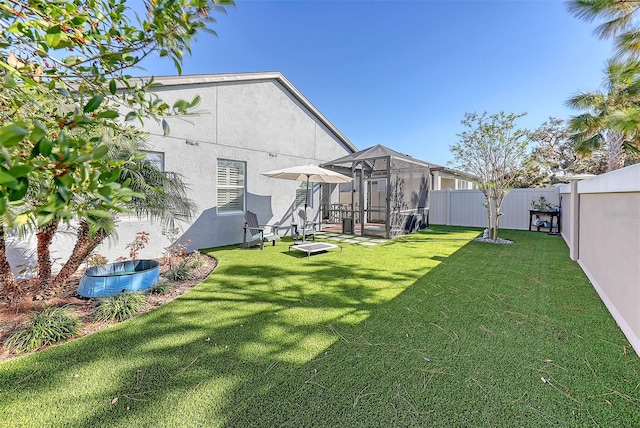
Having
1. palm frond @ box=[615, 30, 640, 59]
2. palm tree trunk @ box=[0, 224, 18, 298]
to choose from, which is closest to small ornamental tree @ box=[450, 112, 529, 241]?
palm frond @ box=[615, 30, 640, 59]

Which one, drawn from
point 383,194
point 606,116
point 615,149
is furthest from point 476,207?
point 615,149

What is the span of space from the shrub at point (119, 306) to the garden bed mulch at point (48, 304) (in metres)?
→ 0.09

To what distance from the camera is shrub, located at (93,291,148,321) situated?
3.43 metres

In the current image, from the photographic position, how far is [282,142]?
991 cm

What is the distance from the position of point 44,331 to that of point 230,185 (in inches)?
234

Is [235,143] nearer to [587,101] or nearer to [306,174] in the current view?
[306,174]

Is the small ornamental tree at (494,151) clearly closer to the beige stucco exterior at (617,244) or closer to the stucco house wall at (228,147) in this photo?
the beige stucco exterior at (617,244)

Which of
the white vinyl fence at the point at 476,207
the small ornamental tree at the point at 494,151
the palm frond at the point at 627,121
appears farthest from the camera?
the white vinyl fence at the point at 476,207

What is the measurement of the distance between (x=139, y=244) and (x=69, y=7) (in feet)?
15.7

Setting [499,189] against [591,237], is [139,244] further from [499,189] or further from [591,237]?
[499,189]

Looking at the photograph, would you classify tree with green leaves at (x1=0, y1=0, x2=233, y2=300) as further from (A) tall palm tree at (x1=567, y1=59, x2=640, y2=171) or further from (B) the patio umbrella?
(A) tall palm tree at (x1=567, y1=59, x2=640, y2=171)

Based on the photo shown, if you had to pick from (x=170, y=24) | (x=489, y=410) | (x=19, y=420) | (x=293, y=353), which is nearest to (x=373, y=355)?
(x=293, y=353)

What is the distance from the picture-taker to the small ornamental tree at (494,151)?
28.3 ft

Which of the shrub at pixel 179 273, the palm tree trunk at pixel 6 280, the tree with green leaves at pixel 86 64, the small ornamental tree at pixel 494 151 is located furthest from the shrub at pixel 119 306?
the small ornamental tree at pixel 494 151
